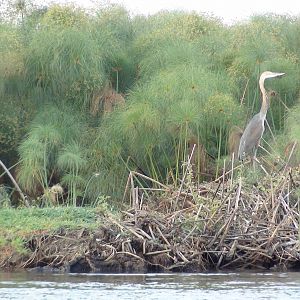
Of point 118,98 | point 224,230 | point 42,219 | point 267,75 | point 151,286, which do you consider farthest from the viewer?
point 118,98

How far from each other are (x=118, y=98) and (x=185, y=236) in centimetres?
494

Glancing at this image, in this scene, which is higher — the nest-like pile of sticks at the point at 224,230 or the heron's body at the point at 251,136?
the heron's body at the point at 251,136

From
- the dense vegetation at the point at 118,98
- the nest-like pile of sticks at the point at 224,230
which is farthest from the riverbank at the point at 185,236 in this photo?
the dense vegetation at the point at 118,98

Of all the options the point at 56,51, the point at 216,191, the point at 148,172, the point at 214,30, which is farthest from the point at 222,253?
the point at 214,30

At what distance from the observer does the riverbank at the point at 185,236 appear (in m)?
14.9

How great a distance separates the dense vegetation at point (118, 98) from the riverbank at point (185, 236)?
5.44ft

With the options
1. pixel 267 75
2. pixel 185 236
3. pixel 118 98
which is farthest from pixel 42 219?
pixel 267 75

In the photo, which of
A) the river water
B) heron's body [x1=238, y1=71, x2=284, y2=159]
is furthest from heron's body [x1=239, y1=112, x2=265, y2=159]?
the river water

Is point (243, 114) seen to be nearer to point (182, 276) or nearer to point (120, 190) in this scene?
point (120, 190)

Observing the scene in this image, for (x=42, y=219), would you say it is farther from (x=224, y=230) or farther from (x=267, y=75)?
(x=267, y=75)

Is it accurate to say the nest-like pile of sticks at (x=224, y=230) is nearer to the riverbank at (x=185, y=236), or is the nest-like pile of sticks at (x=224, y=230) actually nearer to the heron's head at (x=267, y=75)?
the riverbank at (x=185, y=236)

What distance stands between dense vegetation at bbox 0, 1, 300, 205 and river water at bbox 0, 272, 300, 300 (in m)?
2.98

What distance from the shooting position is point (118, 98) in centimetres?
1939

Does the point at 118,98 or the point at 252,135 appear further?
the point at 118,98
